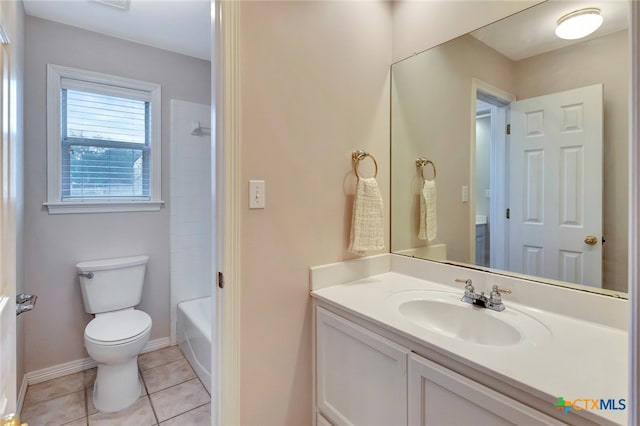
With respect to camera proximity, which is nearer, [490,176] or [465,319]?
[465,319]

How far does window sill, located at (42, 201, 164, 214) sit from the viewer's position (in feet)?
6.66

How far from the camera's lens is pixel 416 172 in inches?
65.1

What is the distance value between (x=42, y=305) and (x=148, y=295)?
61 centimetres

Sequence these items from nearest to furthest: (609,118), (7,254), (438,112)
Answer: (7,254) < (609,118) < (438,112)

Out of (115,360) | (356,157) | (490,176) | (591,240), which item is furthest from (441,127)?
(115,360)

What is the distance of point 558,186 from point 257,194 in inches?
44.9

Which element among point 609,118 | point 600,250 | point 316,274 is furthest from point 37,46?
point 600,250

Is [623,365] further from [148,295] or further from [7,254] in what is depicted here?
[148,295]

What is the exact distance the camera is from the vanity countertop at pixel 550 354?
0.69 m

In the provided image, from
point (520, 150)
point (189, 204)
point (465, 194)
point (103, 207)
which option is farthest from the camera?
point (189, 204)

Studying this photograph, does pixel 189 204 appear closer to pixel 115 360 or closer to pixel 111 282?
pixel 111 282

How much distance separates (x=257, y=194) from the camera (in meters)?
1.20

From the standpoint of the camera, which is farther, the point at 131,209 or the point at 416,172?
the point at 131,209

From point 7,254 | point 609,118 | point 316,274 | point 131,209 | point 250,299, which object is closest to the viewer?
point 7,254
